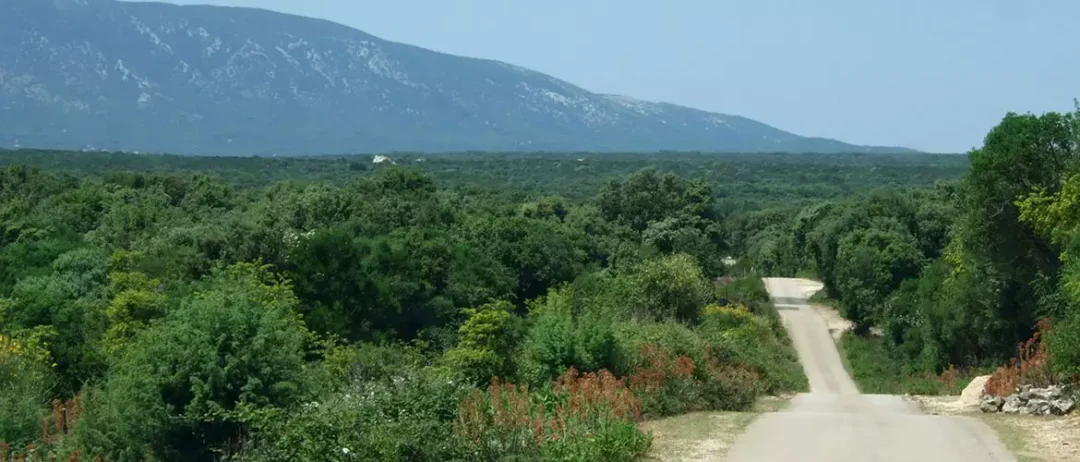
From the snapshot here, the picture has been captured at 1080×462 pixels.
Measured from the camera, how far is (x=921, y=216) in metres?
69.8

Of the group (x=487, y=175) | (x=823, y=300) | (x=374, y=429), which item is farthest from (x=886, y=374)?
(x=487, y=175)

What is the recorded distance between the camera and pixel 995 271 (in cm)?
3672

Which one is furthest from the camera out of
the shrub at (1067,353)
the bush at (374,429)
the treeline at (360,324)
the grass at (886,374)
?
the grass at (886,374)

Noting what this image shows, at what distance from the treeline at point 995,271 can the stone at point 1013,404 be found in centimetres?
105

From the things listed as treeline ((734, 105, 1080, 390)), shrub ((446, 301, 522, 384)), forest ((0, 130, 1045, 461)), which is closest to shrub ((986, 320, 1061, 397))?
treeline ((734, 105, 1080, 390))

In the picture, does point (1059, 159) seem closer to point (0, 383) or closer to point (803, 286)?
point (0, 383)

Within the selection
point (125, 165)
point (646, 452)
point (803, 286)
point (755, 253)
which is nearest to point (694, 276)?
point (646, 452)

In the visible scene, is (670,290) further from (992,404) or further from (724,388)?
(992,404)

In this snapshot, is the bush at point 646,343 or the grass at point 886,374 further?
the grass at point 886,374

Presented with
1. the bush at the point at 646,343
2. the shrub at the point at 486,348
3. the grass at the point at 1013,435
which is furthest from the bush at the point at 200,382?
the grass at the point at 1013,435

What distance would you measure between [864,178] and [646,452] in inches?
7166

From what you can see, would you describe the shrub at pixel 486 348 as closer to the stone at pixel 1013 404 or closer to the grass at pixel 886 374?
the stone at pixel 1013 404

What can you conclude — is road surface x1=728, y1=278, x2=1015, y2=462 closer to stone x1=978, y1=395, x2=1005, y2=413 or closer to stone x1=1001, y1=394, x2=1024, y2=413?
stone x1=1001, y1=394, x2=1024, y2=413

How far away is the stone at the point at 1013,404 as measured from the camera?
2088cm
